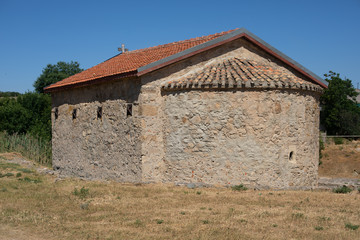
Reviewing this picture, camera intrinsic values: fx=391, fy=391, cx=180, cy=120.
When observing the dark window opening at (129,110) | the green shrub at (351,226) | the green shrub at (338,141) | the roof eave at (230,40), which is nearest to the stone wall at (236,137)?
the roof eave at (230,40)

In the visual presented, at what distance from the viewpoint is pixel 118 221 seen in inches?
299

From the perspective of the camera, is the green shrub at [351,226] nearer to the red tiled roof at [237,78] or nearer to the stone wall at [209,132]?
the stone wall at [209,132]

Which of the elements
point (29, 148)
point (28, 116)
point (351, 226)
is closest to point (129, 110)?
point (351, 226)


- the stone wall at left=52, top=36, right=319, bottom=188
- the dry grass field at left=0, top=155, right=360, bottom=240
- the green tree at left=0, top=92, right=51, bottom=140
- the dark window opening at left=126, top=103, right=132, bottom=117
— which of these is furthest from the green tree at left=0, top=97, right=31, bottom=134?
the dark window opening at left=126, top=103, right=132, bottom=117

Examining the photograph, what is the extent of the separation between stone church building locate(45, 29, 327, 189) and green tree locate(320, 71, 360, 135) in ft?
89.1

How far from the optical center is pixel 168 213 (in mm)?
8180

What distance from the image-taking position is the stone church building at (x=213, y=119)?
11.5 m

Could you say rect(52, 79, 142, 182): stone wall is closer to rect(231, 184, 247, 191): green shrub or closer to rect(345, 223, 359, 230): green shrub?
rect(231, 184, 247, 191): green shrub

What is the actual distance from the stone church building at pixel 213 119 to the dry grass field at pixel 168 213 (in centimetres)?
84

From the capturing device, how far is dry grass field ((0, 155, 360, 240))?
22.4ft

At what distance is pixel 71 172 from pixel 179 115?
19.9 ft

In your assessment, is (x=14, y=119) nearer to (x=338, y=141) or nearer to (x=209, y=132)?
(x=209, y=132)

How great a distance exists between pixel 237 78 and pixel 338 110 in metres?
31.1

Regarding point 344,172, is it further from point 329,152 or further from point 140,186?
point 140,186
